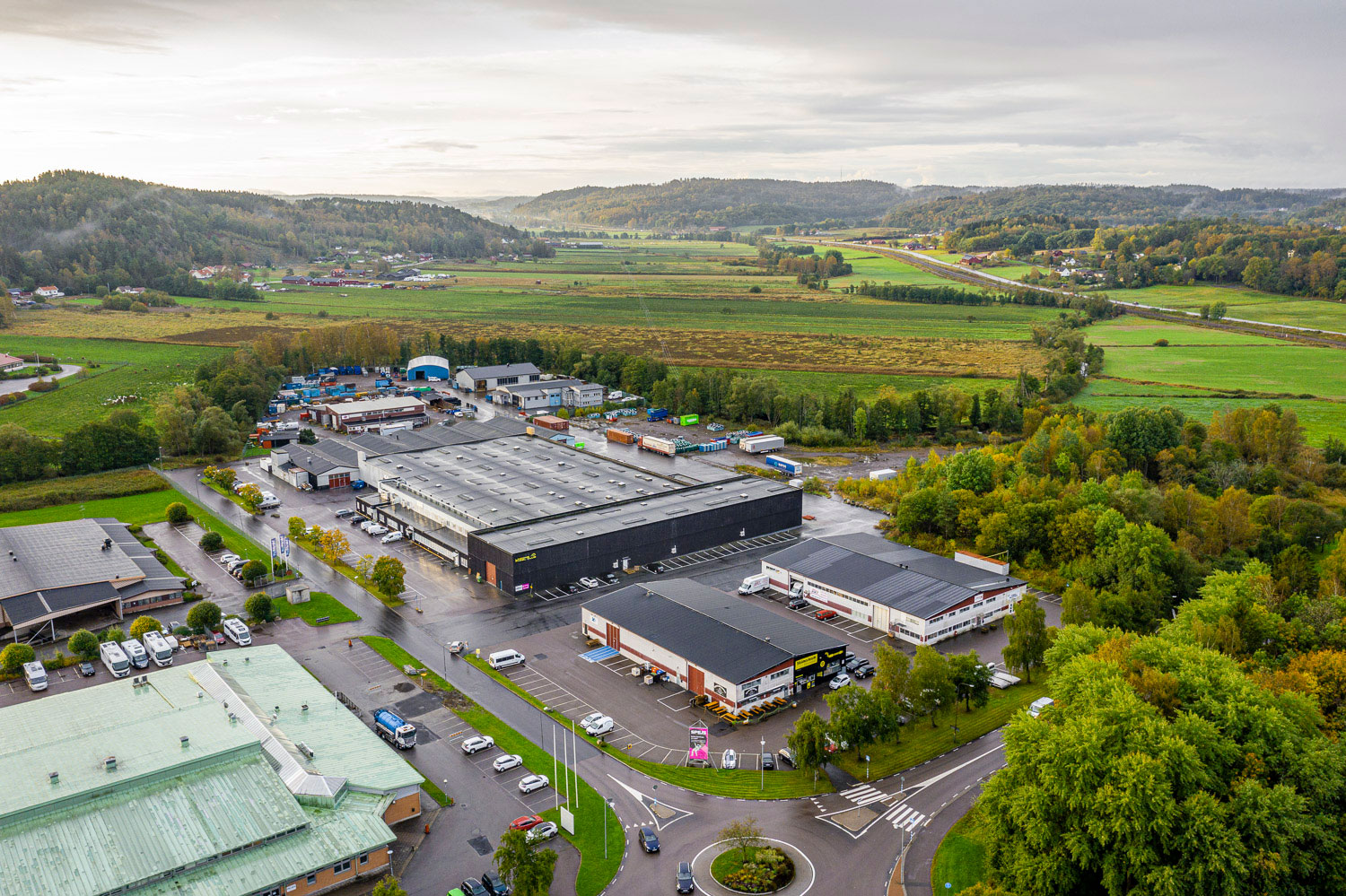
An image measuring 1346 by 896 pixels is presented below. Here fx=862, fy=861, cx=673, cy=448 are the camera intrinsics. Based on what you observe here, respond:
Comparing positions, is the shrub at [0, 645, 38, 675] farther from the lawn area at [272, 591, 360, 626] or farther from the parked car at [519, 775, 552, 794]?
the parked car at [519, 775, 552, 794]

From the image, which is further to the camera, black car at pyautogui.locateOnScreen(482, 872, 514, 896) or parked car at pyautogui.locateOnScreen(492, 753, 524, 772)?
parked car at pyautogui.locateOnScreen(492, 753, 524, 772)

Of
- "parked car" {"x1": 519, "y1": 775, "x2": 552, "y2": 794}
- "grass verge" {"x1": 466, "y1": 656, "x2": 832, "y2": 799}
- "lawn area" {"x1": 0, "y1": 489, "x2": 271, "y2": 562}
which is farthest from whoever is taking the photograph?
"lawn area" {"x1": 0, "y1": 489, "x2": 271, "y2": 562}

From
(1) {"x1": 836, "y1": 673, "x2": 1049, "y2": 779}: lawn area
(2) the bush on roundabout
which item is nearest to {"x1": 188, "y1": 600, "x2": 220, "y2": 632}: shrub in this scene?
(2) the bush on roundabout

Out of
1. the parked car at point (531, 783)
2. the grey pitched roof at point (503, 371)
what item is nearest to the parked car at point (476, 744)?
the parked car at point (531, 783)

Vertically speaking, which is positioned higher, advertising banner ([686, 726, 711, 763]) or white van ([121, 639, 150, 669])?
advertising banner ([686, 726, 711, 763])

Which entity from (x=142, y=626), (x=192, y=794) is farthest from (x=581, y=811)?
(x=142, y=626)

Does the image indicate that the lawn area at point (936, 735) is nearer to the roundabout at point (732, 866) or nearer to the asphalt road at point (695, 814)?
the asphalt road at point (695, 814)

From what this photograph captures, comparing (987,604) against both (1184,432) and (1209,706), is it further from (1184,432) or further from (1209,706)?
(1184,432)
